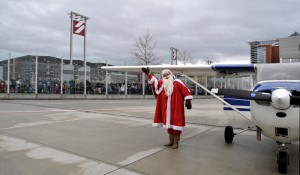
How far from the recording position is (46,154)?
4910mm

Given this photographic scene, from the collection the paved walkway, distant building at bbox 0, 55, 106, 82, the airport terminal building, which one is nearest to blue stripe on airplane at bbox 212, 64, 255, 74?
the paved walkway

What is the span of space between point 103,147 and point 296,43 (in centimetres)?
535

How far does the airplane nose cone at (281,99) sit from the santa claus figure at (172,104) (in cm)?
213

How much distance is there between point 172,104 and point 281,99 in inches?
100

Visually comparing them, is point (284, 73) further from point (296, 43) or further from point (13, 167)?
point (13, 167)

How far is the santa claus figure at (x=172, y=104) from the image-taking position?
18.5ft

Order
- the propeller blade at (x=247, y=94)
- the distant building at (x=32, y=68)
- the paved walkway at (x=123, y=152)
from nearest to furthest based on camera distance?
the propeller blade at (x=247, y=94) < the paved walkway at (x=123, y=152) < the distant building at (x=32, y=68)

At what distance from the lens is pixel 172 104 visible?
227 inches

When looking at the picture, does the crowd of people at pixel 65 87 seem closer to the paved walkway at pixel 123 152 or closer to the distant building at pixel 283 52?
the paved walkway at pixel 123 152

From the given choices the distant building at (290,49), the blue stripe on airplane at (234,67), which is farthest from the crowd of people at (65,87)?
the distant building at (290,49)

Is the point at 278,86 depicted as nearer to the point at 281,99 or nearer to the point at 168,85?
the point at 281,99

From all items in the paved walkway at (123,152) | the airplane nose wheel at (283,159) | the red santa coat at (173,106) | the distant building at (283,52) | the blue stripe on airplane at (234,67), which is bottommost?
the paved walkway at (123,152)

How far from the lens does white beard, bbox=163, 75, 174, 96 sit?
5773mm

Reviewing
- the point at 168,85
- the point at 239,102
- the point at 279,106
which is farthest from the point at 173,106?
the point at 279,106
